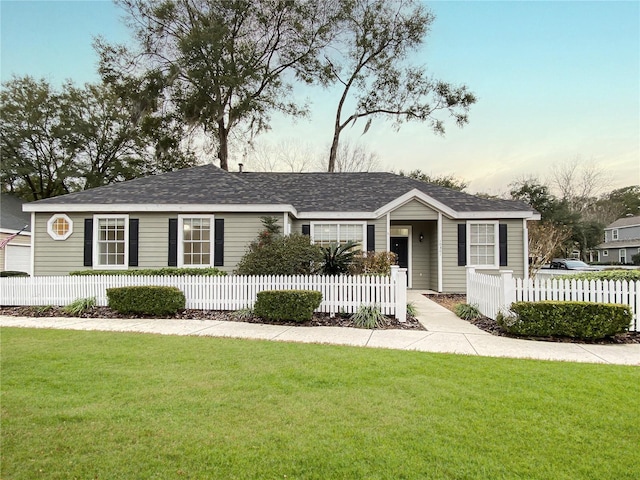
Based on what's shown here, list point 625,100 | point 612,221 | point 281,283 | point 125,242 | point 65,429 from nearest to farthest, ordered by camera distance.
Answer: point 65,429, point 281,283, point 125,242, point 625,100, point 612,221

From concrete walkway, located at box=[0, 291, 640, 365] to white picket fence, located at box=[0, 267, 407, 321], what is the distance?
99 cm

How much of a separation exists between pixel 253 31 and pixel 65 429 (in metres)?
24.9

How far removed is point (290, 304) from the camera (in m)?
8.05

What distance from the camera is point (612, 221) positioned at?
47.8 meters

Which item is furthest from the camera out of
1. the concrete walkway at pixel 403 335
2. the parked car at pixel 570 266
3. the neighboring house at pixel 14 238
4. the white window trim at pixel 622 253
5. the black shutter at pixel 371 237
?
the white window trim at pixel 622 253

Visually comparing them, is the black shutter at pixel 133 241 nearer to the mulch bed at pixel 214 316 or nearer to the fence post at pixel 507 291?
the mulch bed at pixel 214 316

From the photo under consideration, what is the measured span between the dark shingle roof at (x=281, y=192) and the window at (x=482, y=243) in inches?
26.8

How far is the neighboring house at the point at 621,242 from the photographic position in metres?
40.0

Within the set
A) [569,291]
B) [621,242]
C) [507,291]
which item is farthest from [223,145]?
[621,242]

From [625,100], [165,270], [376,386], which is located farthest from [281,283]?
[625,100]

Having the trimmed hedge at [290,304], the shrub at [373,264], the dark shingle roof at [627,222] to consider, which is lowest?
the trimmed hedge at [290,304]

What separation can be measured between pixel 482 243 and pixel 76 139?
2717cm

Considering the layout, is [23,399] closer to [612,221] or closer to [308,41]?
[308,41]

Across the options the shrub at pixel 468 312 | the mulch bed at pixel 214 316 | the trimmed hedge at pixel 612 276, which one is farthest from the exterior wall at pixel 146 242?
the trimmed hedge at pixel 612 276
